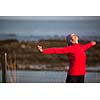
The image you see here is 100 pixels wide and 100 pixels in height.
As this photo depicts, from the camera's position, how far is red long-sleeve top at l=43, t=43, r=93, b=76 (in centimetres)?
324

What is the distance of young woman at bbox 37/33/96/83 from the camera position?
3244mm

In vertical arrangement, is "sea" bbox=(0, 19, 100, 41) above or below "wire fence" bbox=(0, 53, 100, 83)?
above

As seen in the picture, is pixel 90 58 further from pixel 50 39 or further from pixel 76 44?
pixel 50 39

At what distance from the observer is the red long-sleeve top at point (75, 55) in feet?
10.6

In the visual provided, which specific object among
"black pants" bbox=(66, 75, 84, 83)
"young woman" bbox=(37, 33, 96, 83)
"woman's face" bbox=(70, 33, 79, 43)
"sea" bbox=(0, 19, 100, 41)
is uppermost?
"sea" bbox=(0, 19, 100, 41)

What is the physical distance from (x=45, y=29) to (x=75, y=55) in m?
0.43

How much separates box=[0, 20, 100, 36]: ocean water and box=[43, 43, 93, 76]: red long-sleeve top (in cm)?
15

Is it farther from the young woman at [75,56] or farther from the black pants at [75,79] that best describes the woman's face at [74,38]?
the black pants at [75,79]

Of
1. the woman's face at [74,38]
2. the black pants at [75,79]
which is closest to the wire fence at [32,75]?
the black pants at [75,79]

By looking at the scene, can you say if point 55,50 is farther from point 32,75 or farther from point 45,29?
point 32,75

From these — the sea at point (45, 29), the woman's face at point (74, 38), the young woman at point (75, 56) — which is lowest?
the young woman at point (75, 56)

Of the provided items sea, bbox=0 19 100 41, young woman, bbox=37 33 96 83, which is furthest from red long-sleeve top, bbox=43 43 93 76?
sea, bbox=0 19 100 41

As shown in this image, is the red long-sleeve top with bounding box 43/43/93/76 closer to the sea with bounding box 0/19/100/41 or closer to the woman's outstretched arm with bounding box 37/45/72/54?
the woman's outstretched arm with bounding box 37/45/72/54
